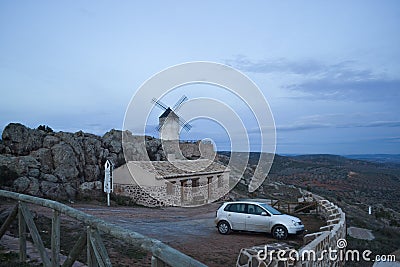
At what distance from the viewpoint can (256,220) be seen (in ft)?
44.3

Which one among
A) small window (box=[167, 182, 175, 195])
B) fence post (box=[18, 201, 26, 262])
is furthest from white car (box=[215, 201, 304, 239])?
small window (box=[167, 182, 175, 195])

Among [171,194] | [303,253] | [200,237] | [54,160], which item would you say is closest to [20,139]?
[54,160]

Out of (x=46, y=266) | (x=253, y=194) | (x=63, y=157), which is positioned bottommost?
(x=253, y=194)

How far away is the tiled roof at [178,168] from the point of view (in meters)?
24.7

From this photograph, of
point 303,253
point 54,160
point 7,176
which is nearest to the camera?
point 303,253

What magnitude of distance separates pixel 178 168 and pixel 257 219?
48.2 ft

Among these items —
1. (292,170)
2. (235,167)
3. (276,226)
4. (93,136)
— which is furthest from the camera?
(292,170)

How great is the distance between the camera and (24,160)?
70.5 feet

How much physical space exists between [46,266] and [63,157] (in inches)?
767

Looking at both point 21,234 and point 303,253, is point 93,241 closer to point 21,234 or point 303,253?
point 21,234

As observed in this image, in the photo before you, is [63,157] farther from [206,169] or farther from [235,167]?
[235,167]

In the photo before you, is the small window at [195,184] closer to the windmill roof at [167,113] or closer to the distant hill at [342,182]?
the distant hill at [342,182]

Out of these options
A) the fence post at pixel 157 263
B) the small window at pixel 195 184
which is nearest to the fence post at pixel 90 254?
the fence post at pixel 157 263

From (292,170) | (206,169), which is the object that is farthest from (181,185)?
(292,170)
